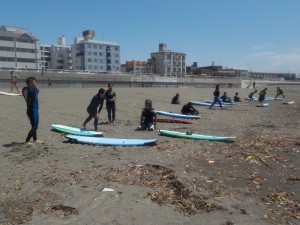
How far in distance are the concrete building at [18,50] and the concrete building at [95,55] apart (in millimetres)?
20914

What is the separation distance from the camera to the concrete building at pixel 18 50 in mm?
80062

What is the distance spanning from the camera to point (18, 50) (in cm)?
8244

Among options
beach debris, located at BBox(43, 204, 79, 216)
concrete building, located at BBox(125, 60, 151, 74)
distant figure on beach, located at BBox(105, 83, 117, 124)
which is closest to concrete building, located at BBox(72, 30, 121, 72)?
concrete building, located at BBox(125, 60, 151, 74)

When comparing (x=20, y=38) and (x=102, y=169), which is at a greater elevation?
(x=20, y=38)

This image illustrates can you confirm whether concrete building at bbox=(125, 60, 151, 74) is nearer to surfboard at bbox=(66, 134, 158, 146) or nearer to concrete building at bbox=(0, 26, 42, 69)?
concrete building at bbox=(0, 26, 42, 69)

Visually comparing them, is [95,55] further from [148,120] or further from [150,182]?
[150,182]

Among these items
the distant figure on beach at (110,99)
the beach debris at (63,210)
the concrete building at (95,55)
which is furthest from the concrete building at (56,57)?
the beach debris at (63,210)

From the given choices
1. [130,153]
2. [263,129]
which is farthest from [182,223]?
[263,129]

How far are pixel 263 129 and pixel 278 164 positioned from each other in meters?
6.21

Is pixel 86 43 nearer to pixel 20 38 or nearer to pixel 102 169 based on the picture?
pixel 20 38

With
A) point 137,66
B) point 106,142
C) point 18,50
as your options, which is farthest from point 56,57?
point 106,142

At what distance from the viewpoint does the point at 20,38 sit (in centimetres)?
8331

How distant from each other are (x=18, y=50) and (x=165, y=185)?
84.6 m

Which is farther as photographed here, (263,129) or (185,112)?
(185,112)
